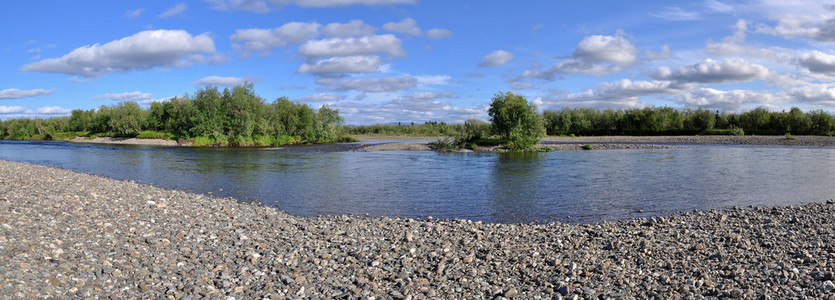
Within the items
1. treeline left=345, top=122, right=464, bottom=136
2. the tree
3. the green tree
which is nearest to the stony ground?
the tree

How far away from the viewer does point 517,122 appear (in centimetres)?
7781

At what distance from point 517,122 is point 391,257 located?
69.2 metres

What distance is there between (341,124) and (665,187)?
97555mm

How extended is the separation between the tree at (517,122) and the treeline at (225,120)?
160 ft

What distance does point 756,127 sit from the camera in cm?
13262

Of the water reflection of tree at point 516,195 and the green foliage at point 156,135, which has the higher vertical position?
the green foliage at point 156,135

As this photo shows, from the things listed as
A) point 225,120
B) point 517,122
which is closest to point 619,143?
point 517,122

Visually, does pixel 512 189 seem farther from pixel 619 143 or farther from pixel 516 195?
pixel 619 143

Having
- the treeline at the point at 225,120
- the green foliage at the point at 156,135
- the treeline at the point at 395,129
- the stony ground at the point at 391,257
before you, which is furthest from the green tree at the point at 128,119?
the stony ground at the point at 391,257

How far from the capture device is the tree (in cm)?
7650

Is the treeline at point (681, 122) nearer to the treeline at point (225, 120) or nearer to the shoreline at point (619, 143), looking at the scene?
the shoreline at point (619, 143)

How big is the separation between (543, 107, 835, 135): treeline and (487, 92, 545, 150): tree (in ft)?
165

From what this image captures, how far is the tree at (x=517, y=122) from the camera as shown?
251 ft

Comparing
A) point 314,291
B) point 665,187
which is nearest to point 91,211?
point 314,291
